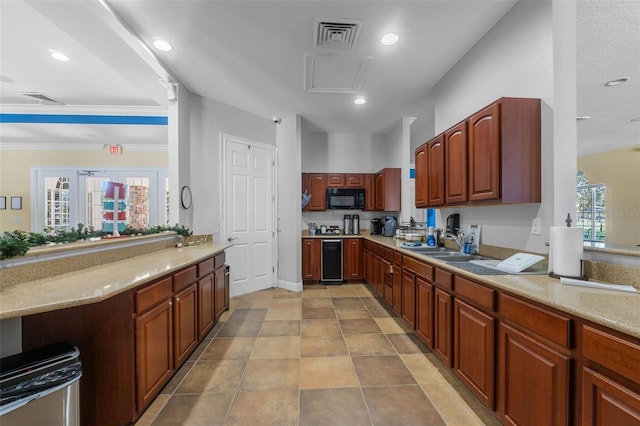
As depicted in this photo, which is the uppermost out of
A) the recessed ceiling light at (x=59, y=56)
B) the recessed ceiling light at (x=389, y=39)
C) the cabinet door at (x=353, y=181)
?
the recessed ceiling light at (x=59, y=56)

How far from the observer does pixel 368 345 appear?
2537 mm

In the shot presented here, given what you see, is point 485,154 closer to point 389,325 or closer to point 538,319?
point 538,319

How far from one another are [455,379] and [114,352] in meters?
2.35

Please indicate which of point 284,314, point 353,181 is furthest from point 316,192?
point 284,314

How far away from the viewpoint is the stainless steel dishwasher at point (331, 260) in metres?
Answer: 4.68

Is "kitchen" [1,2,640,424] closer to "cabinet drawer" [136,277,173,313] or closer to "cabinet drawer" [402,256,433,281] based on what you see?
"cabinet drawer" [402,256,433,281]

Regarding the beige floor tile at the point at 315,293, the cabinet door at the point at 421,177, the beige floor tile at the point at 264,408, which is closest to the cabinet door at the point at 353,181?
the cabinet door at the point at 421,177

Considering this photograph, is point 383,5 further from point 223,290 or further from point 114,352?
point 223,290

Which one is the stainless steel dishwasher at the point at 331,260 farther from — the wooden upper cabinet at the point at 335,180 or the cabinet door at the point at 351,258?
the wooden upper cabinet at the point at 335,180

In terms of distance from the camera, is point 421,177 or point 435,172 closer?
point 435,172

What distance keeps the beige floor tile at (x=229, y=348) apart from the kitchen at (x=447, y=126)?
5.31ft

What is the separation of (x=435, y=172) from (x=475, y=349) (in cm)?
173

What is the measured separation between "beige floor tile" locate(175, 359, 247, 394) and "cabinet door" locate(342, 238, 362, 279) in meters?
2.74

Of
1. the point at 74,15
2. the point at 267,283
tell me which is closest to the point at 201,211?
the point at 267,283
